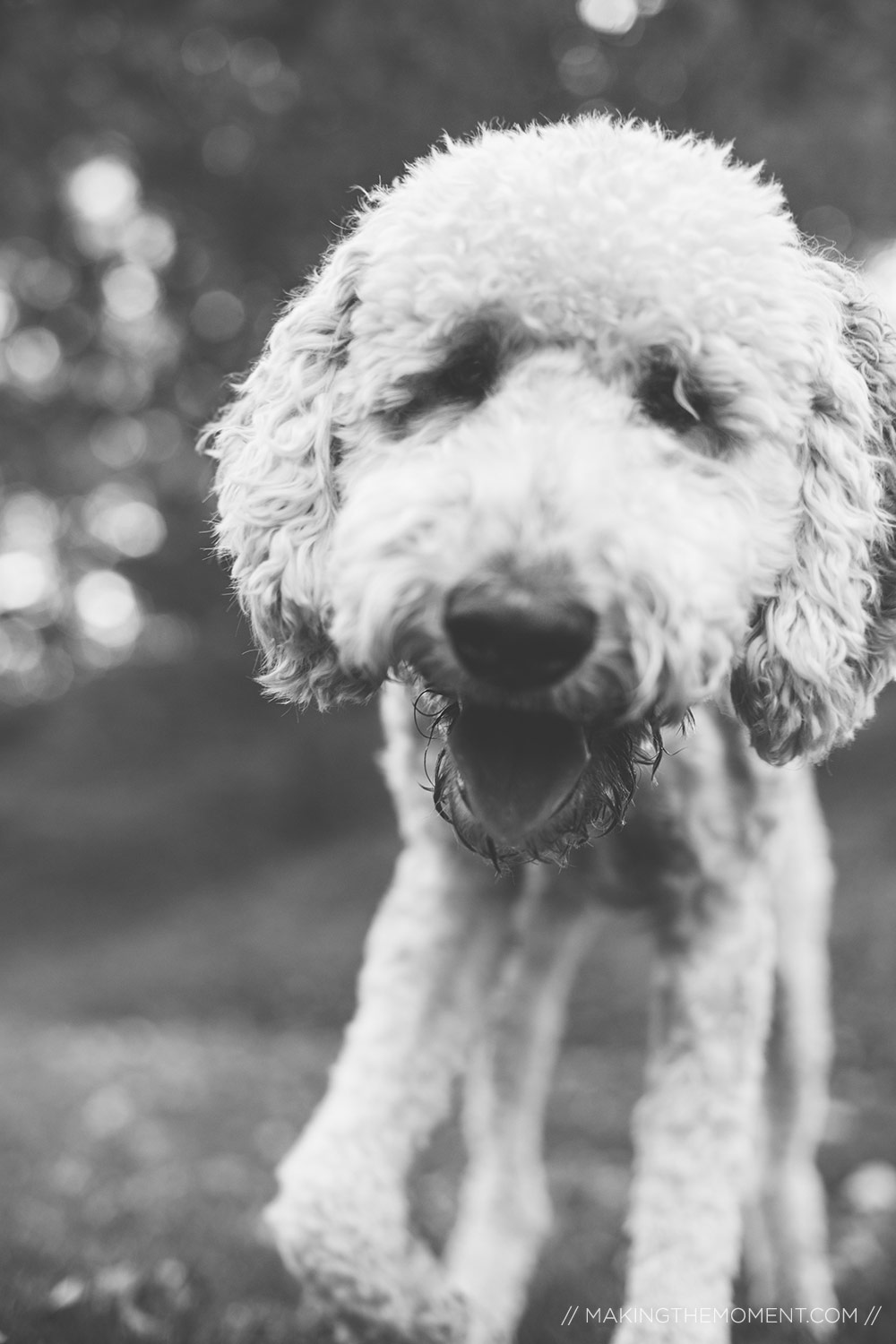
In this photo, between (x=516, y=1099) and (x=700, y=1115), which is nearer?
(x=700, y=1115)

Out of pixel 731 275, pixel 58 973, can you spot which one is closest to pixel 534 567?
pixel 731 275

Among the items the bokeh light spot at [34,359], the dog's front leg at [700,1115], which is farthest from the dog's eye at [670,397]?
the bokeh light spot at [34,359]

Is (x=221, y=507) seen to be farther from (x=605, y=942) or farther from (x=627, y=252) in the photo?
(x=605, y=942)

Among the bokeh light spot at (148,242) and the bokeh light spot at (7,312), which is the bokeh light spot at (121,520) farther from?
the bokeh light spot at (148,242)

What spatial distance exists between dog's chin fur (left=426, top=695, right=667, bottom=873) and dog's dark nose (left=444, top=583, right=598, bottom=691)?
0.26 metres

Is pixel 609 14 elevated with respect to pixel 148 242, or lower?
elevated

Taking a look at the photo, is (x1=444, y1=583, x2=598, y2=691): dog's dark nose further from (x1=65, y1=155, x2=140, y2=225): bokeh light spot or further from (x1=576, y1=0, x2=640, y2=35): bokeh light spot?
(x1=65, y1=155, x2=140, y2=225): bokeh light spot

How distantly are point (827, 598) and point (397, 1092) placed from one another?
4.55 ft

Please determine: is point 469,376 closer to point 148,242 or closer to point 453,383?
point 453,383

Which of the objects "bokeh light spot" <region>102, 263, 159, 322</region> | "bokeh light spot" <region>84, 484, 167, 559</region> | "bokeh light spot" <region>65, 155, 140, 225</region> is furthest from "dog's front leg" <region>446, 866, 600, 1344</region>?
"bokeh light spot" <region>84, 484, 167, 559</region>

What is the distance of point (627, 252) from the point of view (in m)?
2.37

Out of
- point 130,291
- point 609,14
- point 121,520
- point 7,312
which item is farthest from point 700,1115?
point 121,520

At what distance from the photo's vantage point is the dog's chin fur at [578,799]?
2.34m

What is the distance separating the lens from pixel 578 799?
2352 millimetres
